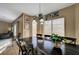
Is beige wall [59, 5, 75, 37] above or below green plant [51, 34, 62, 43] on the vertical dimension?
above

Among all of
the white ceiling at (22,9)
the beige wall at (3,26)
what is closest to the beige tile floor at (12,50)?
the beige wall at (3,26)

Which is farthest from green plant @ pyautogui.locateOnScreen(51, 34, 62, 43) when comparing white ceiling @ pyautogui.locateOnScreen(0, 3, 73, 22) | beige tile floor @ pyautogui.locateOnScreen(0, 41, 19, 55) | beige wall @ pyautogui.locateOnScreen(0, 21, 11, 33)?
beige wall @ pyautogui.locateOnScreen(0, 21, 11, 33)

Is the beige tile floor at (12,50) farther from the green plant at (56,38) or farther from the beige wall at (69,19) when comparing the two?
the beige wall at (69,19)

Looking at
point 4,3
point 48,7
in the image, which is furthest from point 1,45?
point 48,7

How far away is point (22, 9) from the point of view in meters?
2.16

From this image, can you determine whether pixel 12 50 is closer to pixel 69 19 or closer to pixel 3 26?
pixel 3 26

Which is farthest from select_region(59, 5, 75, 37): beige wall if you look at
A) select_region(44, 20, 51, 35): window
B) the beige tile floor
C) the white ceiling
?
the beige tile floor

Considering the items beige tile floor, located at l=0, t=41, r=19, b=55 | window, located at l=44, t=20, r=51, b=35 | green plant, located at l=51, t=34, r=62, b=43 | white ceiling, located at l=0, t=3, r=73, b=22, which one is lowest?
beige tile floor, located at l=0, t=41, r=19, b=55

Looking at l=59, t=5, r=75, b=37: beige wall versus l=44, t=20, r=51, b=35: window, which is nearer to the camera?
l=59, t=5, r=75, b=37: beige wall

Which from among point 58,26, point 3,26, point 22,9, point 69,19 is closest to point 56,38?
point 58,26

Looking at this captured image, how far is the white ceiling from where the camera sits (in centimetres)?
213

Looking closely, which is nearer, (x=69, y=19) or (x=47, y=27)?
(x=69, y=19)

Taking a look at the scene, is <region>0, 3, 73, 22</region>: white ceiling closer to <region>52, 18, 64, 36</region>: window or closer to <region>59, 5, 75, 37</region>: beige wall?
<region>59, 5, 75, 37</region>: beige wall

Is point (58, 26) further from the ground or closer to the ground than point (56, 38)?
further from the ground
